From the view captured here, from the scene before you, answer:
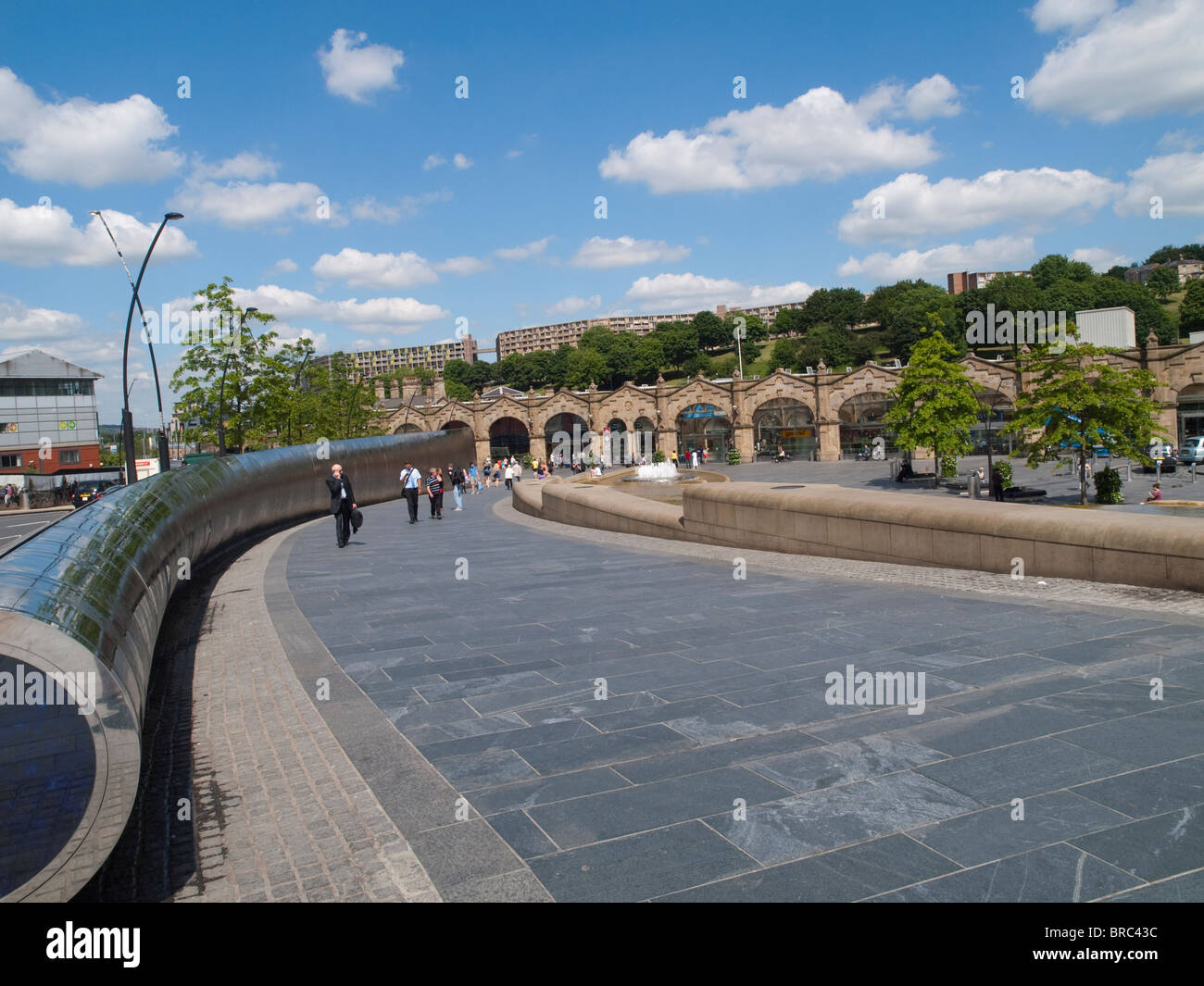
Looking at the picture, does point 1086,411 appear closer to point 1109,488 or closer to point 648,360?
point 1109,488

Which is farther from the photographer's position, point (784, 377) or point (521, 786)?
point (784, 377)

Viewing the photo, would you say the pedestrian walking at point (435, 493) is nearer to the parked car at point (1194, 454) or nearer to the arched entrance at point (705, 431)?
the parked car at point (1194, 454)

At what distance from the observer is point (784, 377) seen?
7075cm

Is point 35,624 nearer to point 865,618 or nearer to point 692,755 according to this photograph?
point 692,755

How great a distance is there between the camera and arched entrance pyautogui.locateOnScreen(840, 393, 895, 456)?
224 feet

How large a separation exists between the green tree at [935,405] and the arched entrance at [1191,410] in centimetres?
2658

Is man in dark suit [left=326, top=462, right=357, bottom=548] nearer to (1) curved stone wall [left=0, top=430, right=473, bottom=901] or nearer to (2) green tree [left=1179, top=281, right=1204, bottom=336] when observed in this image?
A: (1) curved stone wall [left=0, top=430, right=473, bottom=901]

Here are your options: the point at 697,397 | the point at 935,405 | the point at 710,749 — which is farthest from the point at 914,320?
the point at 710,749

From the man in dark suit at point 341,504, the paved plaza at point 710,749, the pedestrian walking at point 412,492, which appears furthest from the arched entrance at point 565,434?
the paved plaza at point 710,749

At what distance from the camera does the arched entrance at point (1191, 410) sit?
5541 centimetres

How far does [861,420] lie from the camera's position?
226 feet

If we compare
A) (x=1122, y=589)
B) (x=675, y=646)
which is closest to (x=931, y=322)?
(x=1122, y=589)

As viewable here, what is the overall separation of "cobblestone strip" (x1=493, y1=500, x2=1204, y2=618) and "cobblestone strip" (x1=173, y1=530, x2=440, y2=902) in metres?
6.68
